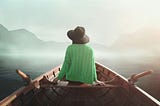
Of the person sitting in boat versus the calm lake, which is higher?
the person sitting in boat

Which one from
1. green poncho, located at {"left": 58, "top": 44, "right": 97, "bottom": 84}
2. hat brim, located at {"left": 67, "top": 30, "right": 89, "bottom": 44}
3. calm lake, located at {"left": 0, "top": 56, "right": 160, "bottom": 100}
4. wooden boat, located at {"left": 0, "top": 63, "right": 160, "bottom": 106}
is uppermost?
hat brim, located at {"left": 67, "top": 30, "right": 89, "bottom": 44}

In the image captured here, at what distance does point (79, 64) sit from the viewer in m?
6.68

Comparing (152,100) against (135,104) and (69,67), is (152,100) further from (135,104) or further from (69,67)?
(69,67)

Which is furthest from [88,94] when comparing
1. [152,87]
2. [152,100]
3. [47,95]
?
[152,87]

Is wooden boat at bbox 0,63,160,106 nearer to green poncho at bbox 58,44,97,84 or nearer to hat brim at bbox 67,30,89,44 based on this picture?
green poncho at bbox 58,44,97,84

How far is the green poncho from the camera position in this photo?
664cm

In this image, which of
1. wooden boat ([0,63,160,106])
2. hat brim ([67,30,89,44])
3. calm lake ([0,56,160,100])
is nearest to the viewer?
wooden boat ([0,63,160,106])

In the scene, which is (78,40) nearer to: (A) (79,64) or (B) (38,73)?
(A) (79,64)

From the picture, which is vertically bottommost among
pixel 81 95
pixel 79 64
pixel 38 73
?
A: pixel 38 73

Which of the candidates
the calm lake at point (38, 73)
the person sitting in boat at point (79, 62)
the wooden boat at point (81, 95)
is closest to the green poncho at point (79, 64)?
the person sitting in boat at point (79, 62)

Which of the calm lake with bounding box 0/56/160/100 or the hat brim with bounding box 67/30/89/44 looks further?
the calm lake with bounding box 0/56/160/100

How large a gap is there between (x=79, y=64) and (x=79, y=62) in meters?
0.04

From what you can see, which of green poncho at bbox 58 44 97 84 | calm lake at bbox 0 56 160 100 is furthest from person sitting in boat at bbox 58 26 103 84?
calm lake at bbox 0 56 160 100

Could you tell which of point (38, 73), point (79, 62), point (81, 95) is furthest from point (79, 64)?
point (38, 73)
